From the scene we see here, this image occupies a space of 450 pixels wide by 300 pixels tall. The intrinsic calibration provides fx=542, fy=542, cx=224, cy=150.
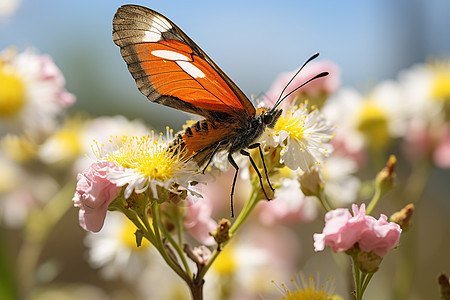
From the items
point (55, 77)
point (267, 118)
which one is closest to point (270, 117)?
point (267, 118)

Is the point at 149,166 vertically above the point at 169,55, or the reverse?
the point at 169,55

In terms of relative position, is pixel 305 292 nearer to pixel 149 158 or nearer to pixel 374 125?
pixel 149 158

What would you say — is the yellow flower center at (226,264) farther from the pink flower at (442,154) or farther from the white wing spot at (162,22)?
the white wing spot at (162,22)

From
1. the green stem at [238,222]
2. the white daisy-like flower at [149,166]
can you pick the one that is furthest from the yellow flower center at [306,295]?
the white daisy-like flower at [149,166]

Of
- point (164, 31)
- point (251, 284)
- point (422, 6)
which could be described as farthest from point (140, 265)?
point (422, 6)

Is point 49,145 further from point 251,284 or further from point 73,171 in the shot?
point 251,284

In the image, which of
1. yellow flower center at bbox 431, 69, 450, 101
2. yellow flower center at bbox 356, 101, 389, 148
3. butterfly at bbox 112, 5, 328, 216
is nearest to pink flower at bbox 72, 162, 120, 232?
butterfly at bbox 112, 5, 328, 216

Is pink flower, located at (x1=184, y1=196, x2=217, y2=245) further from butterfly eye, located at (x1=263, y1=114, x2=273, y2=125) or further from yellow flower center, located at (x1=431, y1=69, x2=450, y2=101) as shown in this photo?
yellow flower center, located at (x1=431, y1=69, x2=450, y2=101)
